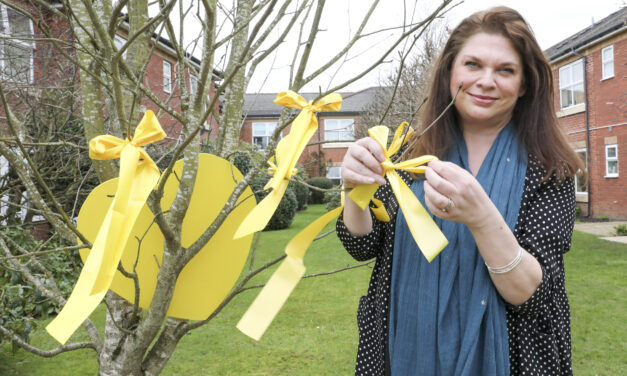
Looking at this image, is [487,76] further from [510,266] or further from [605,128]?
[605,128]

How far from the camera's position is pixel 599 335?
4.93 metres

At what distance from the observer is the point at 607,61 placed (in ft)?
49.5

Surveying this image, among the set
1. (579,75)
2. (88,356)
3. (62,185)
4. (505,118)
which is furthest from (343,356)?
(579,75)

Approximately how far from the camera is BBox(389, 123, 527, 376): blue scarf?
1.19 meters

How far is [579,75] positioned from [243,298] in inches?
607

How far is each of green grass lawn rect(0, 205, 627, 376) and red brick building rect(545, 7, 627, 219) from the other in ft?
30.0

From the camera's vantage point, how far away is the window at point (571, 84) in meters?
16.7

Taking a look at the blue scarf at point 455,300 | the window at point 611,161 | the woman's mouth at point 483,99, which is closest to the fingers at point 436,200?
the blue scarf at point 455,300

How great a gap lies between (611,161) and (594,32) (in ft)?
14.5

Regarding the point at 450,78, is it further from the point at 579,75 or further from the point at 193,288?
the point at 579,75

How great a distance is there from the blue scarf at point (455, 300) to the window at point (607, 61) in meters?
16.5

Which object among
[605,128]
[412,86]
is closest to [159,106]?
[412,86]

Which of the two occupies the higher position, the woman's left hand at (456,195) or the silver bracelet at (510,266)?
the woman's left hand at (456,195)

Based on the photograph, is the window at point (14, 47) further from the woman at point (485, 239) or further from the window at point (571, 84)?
the window at point (571, 84)
